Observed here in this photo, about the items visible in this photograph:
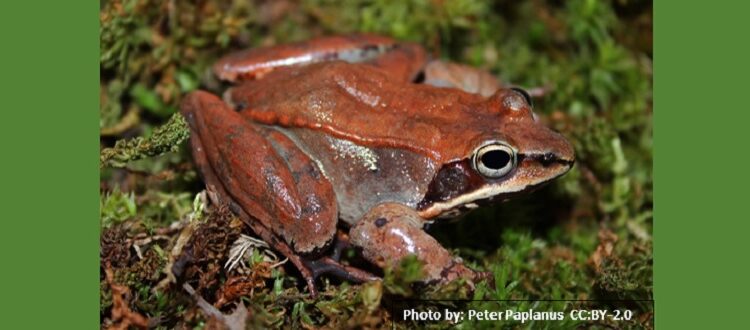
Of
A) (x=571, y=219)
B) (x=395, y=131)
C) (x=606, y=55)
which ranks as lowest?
(x=571, y=219)

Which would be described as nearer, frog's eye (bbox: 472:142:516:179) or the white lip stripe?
frog's eye (bbox: 472:142:516:179)

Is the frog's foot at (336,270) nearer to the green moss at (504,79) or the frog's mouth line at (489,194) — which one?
the green moss at (504,79)

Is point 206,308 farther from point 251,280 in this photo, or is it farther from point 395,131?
point 395,131

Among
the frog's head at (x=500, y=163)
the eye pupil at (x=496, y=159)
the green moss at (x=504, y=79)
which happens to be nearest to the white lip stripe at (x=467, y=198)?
the frog's head at (x=500, y=163)

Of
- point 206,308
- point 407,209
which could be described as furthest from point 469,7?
point 206,308

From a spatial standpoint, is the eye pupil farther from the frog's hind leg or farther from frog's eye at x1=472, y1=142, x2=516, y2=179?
the frog's hind leg

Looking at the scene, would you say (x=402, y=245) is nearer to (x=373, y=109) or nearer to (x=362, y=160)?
(x=362, y=160)

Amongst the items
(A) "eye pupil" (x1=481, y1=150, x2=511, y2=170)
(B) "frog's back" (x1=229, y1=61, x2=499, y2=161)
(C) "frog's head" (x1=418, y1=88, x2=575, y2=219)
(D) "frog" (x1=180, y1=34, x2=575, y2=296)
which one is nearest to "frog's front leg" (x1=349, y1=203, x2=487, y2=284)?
(D) "frog" (x1=180, y1=34, x2=575, y2=296)

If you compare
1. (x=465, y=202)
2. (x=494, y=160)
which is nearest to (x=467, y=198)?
(x=465, y=202)
